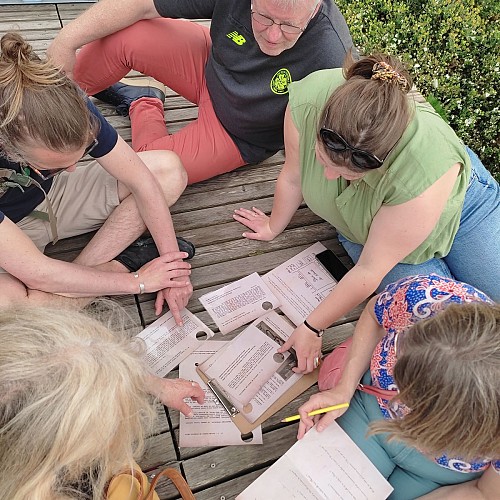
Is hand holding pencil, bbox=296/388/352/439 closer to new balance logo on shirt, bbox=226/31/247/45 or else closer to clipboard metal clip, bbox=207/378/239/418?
clipboard metal clip, bbox=207/378/239/418

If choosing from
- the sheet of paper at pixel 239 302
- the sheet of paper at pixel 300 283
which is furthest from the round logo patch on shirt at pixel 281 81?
the sheet of paper at pixel 239 302

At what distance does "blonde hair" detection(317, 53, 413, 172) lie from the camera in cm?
145

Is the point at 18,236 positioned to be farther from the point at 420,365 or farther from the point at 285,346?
the point at 420,365

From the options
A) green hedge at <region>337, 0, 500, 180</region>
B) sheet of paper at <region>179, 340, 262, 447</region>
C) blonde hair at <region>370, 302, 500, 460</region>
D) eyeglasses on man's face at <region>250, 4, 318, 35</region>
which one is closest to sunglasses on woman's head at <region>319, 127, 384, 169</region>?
blonde hair at <region>370, 302, 500, 460</region>

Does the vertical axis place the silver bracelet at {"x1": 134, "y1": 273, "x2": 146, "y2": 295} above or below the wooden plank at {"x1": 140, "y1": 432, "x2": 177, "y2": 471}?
above

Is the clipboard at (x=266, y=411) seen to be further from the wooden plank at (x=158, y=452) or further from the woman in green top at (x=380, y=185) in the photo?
the wooden plank at (x=158, y=452)

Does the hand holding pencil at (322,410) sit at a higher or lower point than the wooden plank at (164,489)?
higher

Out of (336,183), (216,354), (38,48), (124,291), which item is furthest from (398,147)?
(38,48)

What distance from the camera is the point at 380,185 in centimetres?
171

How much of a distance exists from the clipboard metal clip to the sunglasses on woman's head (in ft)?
3.12

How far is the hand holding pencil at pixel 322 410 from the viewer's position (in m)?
1.67

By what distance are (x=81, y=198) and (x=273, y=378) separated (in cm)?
111

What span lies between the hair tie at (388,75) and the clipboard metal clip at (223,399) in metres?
1.19

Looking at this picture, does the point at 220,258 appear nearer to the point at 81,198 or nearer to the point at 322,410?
the point at 81,198
